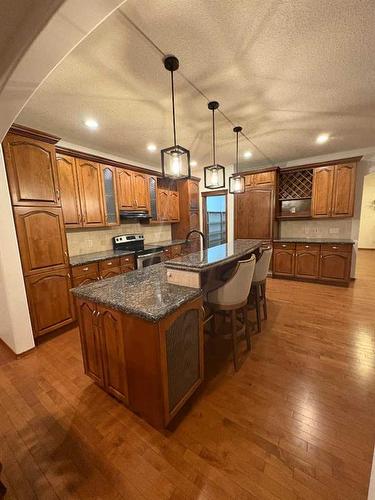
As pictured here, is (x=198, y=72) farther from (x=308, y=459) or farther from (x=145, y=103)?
(x=308, y=459)

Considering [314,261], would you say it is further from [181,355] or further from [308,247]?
[181,355]

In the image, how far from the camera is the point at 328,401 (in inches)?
61.7

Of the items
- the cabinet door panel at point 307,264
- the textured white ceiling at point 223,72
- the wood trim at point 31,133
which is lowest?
the cabinet door panel at point 307,264

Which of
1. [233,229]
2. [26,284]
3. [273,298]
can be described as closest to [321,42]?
[273,298]

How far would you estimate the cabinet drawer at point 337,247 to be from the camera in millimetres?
3852

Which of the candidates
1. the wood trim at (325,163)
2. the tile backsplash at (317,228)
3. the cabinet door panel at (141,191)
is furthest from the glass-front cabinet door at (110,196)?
the tile backsplash at (317,228)

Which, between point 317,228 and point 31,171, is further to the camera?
point 317,228

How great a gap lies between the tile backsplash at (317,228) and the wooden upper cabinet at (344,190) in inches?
17.6

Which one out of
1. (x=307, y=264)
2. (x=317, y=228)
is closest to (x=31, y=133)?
(x=307, y=264)

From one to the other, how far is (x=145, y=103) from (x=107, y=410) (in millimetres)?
2909

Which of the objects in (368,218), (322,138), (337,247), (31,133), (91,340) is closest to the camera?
(91,340)

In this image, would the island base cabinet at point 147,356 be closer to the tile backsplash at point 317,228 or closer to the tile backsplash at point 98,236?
the tile backsplash at point 98,236

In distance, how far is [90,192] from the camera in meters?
3.20

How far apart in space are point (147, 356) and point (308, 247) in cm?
411
